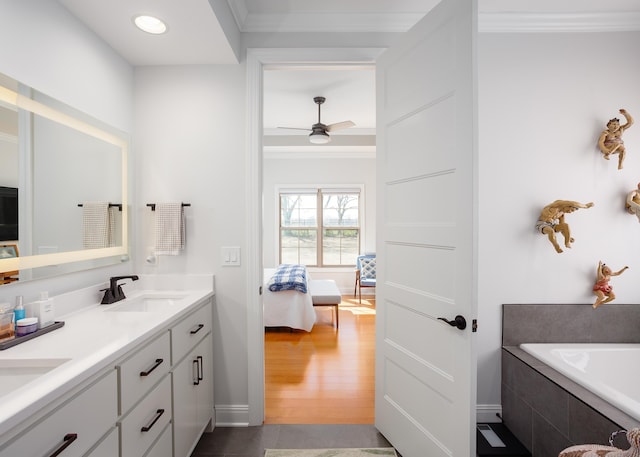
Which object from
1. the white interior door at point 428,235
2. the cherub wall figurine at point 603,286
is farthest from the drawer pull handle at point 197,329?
the cherub wall figurine at point 603,286

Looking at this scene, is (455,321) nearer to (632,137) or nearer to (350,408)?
(350,408)

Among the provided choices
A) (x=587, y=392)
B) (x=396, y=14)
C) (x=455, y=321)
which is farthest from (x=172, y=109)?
(x=587, y=392)

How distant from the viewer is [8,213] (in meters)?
1.25

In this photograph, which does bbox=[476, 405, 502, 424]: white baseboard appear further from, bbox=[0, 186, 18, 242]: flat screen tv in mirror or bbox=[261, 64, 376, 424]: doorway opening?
bbox=[0, 186, 18, 242]: flat screen tv in mirror

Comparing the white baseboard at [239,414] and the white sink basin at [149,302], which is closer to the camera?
the white sink basin at [149,302]

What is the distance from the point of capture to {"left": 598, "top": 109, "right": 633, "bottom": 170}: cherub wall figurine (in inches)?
77.4

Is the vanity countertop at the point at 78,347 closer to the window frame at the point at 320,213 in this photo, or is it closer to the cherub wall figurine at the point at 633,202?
the cherub wall figurine at the point at 633,202

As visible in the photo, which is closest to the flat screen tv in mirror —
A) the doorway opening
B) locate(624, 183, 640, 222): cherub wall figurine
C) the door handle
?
the doorway opening

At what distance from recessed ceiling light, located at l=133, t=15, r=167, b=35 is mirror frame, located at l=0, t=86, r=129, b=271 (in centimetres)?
59

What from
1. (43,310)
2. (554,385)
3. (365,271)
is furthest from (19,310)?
(365,271)

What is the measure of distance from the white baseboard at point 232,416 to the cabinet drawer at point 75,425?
114cm

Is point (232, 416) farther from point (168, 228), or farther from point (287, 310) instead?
point (287, 310)

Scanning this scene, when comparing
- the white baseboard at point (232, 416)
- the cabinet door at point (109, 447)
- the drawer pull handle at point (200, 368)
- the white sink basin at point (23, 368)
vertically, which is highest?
the white sink basin at point (23, 368)

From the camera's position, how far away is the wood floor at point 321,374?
7.36 ft
